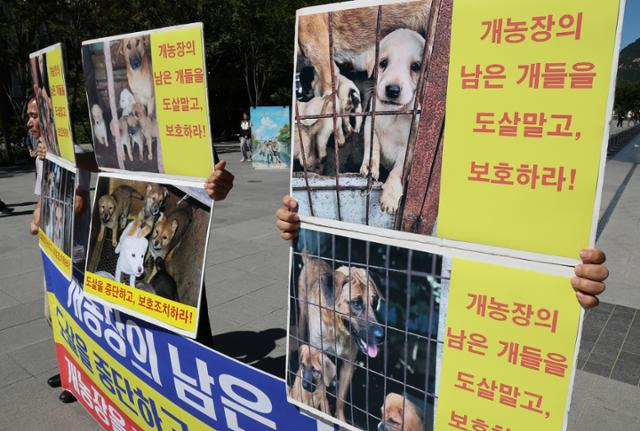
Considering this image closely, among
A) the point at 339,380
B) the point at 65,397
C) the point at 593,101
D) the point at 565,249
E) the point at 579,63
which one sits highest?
the point at 579,63

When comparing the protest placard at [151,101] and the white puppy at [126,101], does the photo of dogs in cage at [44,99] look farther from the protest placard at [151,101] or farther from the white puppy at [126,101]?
the white puppy at [126,101]

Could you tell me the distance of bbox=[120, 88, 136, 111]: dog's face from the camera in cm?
272

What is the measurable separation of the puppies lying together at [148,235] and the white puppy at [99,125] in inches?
12.6

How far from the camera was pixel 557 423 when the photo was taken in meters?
1.48

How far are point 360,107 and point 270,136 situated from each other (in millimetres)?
15321

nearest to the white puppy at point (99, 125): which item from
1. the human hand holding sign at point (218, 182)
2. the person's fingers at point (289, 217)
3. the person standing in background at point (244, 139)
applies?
the human hand holding sign at point (218, 182)

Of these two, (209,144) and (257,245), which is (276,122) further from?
(209,144)

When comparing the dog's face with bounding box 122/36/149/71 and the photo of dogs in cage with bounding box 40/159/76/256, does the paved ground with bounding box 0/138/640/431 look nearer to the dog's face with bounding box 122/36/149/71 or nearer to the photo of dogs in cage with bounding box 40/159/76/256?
the photo of dogs in cage with bounding box 40/159/76/256

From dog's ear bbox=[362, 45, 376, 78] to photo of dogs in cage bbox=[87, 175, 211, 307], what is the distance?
121 centimetres

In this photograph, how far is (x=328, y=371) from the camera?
2.05 m

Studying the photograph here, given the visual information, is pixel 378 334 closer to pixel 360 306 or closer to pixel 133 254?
pixel 360 306

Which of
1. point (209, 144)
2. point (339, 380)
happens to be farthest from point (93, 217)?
point (339, 380)

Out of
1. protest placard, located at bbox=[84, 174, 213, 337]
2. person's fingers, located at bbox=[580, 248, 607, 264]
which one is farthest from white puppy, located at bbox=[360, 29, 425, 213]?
protest placard, located at bbox=[84, 174, 213, 337]

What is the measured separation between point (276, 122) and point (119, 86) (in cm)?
1409
